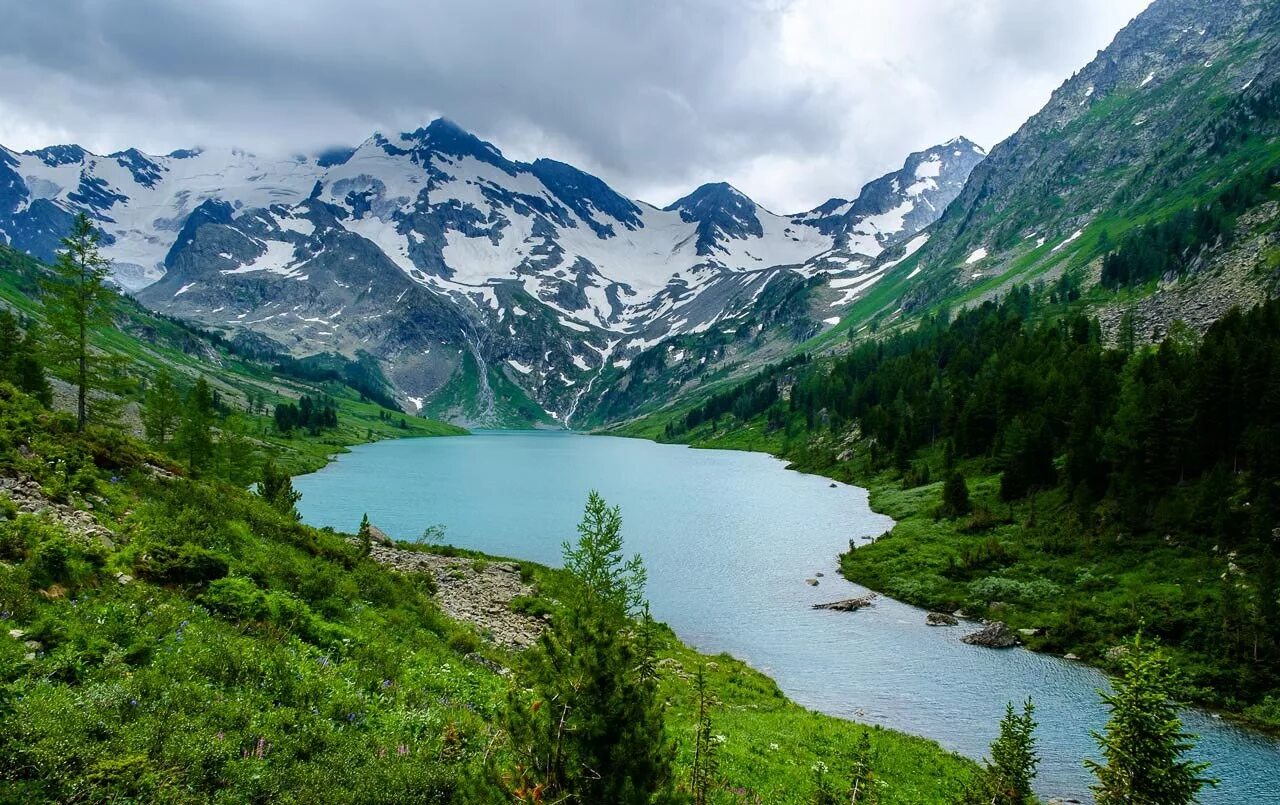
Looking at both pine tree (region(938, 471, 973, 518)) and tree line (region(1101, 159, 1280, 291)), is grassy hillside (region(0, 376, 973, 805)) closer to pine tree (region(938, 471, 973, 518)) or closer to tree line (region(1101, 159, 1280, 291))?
pine tree (region(938, 471, 973, 518))

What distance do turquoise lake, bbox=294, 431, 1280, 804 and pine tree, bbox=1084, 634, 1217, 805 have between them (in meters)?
14.0

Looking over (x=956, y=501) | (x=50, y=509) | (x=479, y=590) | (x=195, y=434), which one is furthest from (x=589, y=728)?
(x=956, y=501)

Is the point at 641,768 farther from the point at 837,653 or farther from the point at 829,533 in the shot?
the point at 829,533

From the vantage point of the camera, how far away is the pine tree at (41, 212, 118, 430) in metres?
29.4

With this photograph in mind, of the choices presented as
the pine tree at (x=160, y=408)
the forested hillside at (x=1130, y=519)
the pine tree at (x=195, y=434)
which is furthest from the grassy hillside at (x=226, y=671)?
the pine tree at (x=160, y=408)

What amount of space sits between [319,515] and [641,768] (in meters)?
75.6

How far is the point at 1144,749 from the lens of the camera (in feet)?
35.2

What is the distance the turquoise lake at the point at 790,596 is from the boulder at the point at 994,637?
779 mm

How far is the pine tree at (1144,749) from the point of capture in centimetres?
1052

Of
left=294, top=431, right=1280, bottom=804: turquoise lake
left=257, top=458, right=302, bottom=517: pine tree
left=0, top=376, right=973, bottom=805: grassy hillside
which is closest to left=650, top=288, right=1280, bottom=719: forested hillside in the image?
left=294, top=431, right=1280, bottom=804: turquoise lake

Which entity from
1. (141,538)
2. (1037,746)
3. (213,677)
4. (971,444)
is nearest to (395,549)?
(141,538)

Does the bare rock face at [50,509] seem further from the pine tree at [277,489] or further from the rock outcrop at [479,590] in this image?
the pine tree at [277,489]

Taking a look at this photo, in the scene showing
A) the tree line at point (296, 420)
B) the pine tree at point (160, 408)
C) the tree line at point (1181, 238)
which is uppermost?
the tree line at point (1181, 238)

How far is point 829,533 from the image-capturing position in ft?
214
